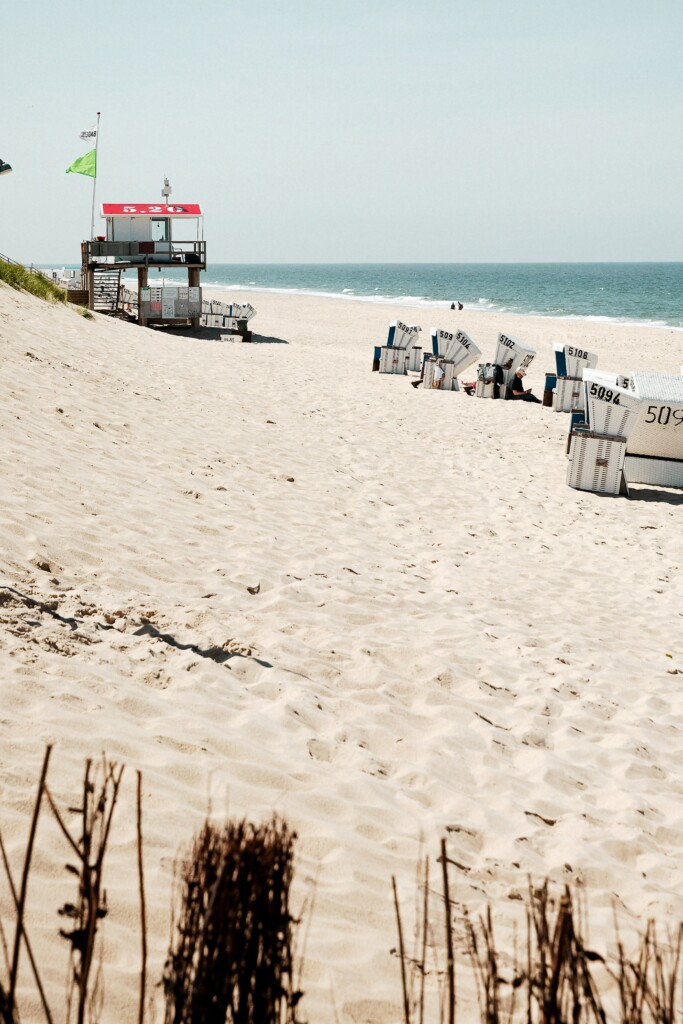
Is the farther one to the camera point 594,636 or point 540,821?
point 594,636

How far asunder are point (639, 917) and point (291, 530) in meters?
4.80

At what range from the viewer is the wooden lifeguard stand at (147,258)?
28109 millimetres

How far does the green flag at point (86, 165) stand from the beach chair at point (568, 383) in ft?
69.1

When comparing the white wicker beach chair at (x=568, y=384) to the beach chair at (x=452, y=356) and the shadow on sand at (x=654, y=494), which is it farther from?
the shadow on sand at (x=654, y=494)

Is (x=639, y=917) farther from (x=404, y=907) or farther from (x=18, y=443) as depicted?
(x=18, y=443)

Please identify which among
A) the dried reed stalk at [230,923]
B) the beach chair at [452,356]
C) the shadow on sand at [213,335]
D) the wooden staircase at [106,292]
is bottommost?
the dried reed stalk at [230,923]

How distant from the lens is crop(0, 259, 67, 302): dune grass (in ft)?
58.7

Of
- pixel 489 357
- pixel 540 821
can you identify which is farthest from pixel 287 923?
pixel 489 357

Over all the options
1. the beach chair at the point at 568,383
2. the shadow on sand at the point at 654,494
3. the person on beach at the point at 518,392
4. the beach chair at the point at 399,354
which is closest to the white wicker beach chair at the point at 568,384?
the beach chair at the point at 568,383

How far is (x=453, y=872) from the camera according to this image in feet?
10.8

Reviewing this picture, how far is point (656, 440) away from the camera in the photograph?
11.6 meters

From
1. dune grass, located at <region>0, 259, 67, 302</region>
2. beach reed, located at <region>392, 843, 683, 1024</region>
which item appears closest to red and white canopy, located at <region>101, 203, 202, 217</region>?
dune grass, located at <region>0, 259, 67, 302</region>

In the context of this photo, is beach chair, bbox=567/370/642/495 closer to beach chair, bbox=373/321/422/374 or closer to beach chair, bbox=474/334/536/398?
beach chair, bbox=474/334/536/398

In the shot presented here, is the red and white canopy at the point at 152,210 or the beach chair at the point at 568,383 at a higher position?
the red and white canopy at the point at 152,210
